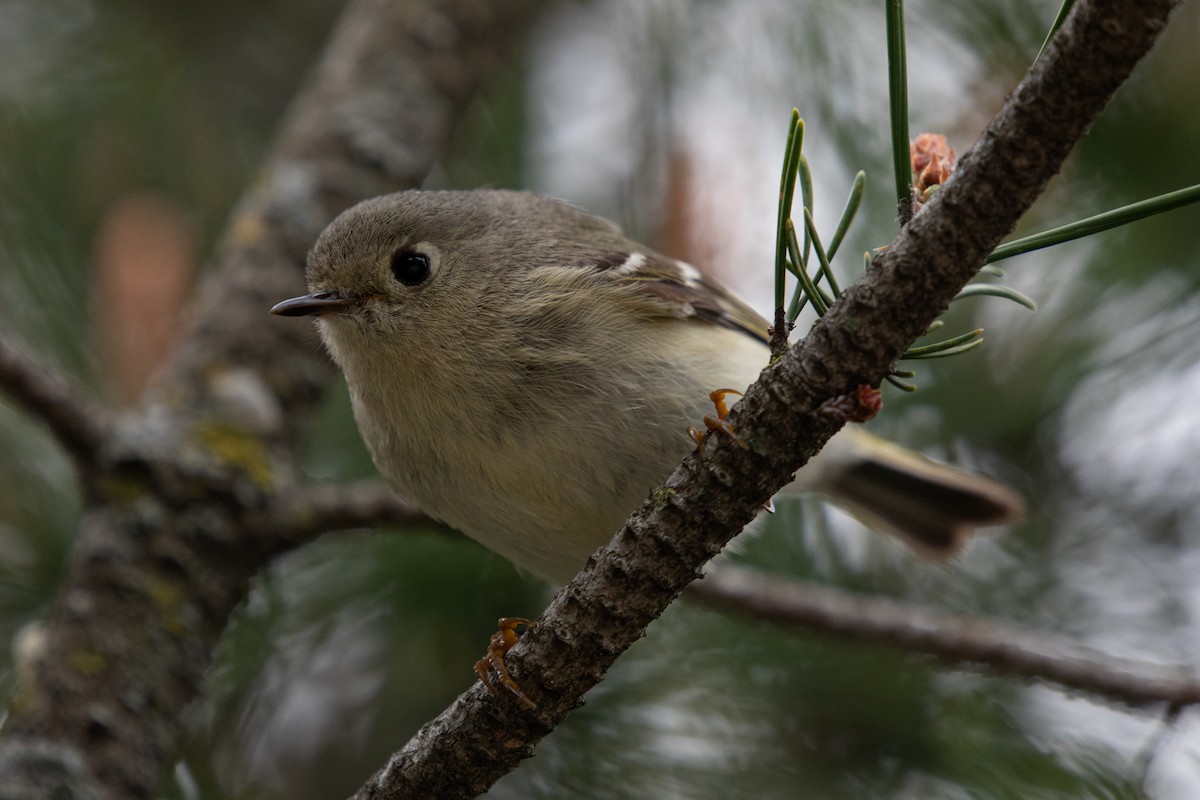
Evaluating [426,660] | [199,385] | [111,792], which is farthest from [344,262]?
[111,792]

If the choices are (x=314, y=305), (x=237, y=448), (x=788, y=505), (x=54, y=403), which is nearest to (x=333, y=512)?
(x=237, y=448)

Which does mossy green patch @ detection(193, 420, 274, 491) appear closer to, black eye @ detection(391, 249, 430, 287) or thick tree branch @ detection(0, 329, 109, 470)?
thick tree branch @ detection(0, 329, 109, 470)

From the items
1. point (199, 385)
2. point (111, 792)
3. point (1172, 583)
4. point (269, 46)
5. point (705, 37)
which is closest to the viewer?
point (111, 792)

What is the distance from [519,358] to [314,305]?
393 mm

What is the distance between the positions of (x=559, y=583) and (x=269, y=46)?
2140 millimetres

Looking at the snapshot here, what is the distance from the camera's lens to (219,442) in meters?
2.15

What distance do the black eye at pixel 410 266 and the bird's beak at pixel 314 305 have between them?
0.32ft

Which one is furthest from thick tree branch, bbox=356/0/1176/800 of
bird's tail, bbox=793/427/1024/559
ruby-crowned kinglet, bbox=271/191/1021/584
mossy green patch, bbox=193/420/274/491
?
bird's tail, bbox=793/427/1024/559

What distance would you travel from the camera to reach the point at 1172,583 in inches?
81.1

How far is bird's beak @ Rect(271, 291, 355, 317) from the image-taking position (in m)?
1.81

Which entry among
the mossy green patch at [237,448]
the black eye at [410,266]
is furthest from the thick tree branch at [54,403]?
the black eye at [410,266]

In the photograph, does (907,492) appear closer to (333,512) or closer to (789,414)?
(333,512)

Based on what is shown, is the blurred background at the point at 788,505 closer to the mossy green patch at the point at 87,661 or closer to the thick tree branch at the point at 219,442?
the thick tree branch at the point at 219,442

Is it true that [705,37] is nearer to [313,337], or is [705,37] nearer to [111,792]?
[313,337]
